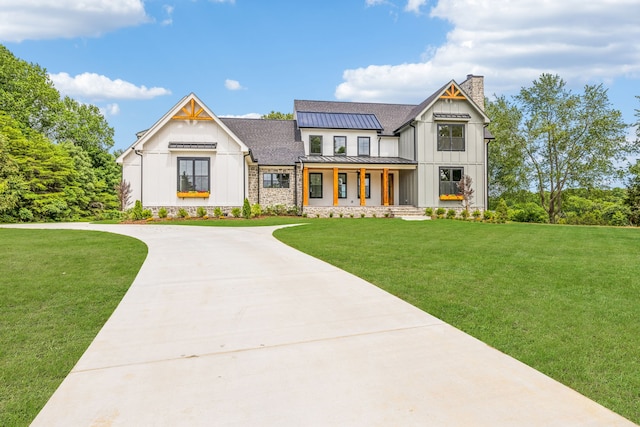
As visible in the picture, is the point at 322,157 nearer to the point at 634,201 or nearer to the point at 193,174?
the point at 193,174

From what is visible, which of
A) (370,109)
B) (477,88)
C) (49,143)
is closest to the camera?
(477,88)

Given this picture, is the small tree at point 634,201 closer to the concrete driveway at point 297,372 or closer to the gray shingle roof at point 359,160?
the gray shingle roof at point 359,160

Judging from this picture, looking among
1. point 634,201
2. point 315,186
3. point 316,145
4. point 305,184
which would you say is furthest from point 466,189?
point 316,145

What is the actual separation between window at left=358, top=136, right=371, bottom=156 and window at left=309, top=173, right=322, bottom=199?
3125 millimetres

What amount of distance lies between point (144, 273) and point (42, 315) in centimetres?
196

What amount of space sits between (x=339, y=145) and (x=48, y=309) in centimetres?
2028

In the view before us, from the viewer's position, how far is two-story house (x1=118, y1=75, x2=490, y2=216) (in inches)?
760

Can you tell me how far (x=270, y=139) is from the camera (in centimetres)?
2356

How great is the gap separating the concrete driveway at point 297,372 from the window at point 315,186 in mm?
18513

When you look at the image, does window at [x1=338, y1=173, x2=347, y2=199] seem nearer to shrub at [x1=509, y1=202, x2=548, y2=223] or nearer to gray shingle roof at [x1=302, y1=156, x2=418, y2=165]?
gray shingle roof at [x1=302, y1=156, x2=418, y2=165]

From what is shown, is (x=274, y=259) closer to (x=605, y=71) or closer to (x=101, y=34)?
(x=101, y=34)

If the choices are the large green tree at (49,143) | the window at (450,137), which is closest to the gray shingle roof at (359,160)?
the window at (450,137)

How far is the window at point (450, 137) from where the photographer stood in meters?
21.8

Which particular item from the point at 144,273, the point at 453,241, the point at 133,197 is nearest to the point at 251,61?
the point at 133,197
